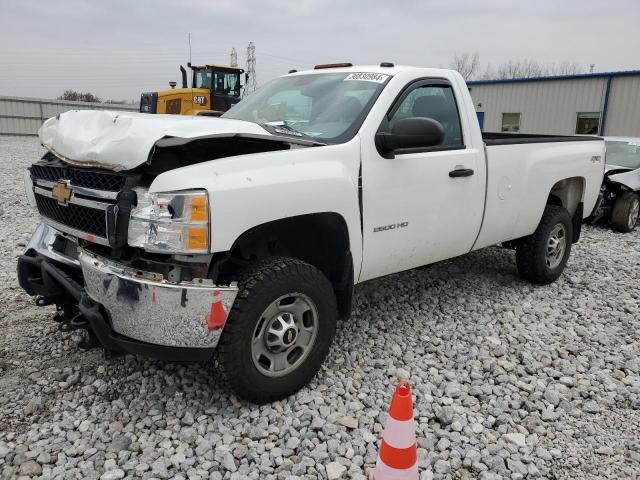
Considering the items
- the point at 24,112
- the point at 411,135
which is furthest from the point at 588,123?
the point at 24,112

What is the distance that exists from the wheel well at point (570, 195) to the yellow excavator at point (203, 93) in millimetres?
13580

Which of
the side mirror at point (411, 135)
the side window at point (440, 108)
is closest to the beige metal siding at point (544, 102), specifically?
the side window at point (440, 108)

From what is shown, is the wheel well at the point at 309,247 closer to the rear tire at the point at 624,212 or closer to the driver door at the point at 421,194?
the driver door at the point at 421,194

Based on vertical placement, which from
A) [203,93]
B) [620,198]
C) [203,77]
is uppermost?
[203,77]

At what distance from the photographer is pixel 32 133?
94.6 feet

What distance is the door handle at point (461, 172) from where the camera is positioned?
158 inches

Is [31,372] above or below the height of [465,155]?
below

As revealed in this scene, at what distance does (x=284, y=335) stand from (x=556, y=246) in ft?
12.1

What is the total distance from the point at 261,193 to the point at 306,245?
0.73m

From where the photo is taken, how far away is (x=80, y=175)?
3.10 m

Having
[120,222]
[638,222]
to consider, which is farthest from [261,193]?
[638,222]

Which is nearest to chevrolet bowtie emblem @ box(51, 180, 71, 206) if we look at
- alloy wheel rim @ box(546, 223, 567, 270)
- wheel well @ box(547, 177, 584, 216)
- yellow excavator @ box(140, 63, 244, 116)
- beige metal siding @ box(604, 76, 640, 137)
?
alloy wheel rim @ box(546, 223, 567, 270)

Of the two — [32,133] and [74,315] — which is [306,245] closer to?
[74,315]

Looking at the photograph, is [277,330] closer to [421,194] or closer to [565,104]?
[421,194]
